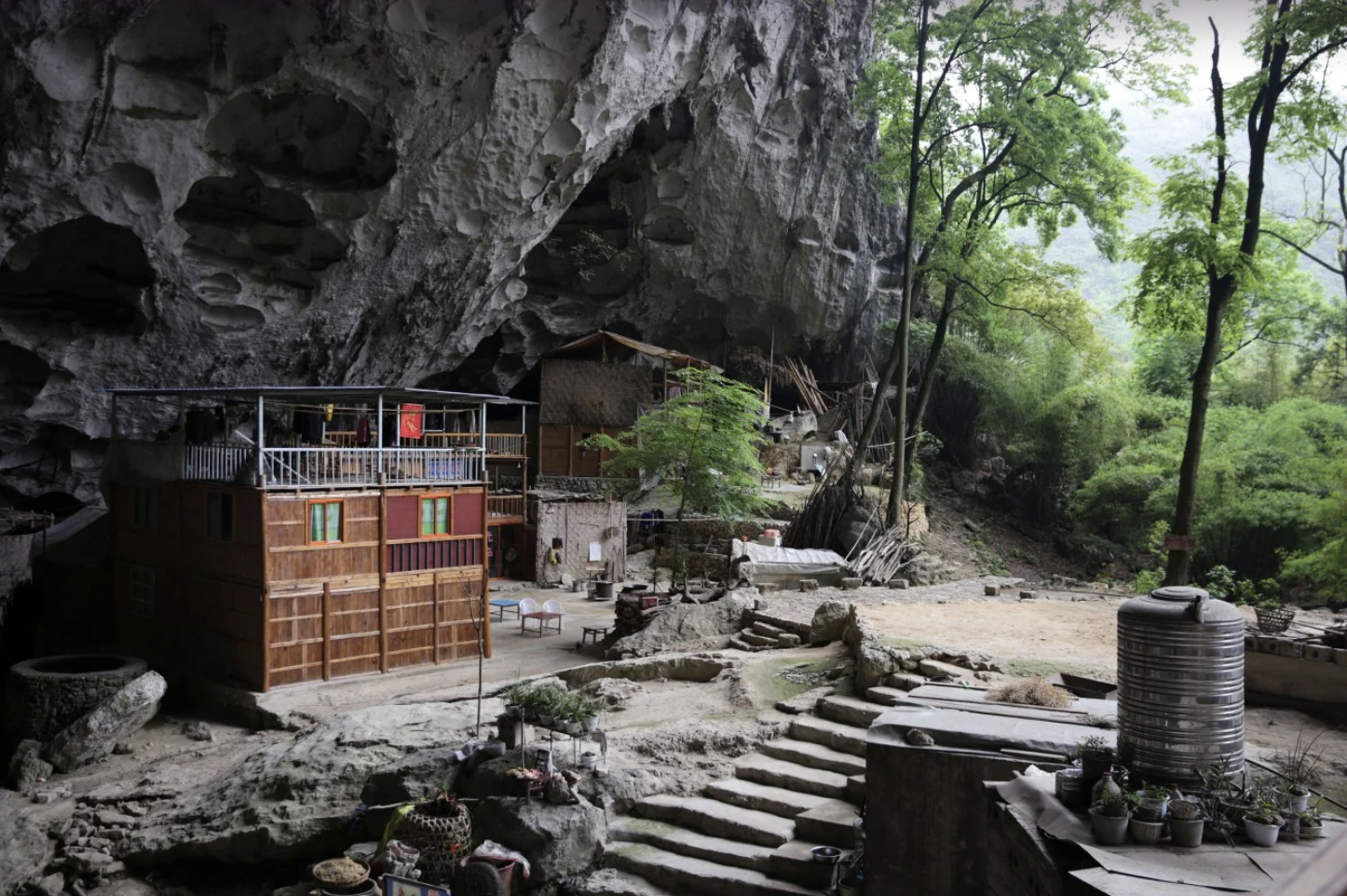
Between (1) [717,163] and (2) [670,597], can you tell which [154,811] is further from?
(1) [717,163]

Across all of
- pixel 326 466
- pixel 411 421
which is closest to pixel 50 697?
pixel 326 466

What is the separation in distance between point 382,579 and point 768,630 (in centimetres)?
712

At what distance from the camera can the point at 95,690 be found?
1644cm

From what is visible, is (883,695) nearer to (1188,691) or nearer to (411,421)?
(1188,691)

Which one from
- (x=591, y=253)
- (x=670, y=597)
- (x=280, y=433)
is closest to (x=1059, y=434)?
(x=591, y=253)

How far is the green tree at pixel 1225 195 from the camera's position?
1498 centimetres

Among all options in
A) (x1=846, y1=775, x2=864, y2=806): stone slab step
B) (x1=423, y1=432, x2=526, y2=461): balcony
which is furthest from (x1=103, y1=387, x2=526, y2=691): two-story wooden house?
(x1=846, y1=775, x2=864, y2=806): stone slab step

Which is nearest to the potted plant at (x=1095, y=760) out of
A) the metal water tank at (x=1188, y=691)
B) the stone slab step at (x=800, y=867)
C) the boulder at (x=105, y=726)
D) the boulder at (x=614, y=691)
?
the metal water tank at (x=1188, y=691)

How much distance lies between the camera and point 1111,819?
21.4 ft

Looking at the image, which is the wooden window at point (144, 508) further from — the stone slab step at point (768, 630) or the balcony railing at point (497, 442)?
the stone slab step at point (768, 630)

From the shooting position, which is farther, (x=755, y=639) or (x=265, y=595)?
(x=755, y=639)

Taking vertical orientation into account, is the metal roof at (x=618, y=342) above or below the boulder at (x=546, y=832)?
above

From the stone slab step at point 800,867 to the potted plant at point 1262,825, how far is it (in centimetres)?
403

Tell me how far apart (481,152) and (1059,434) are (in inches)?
854
